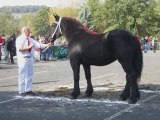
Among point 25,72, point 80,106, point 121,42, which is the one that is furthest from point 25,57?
point 121,42

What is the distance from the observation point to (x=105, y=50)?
10297mm

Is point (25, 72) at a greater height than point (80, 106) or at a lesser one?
greater

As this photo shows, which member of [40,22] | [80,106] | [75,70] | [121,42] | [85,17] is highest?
[40,22]

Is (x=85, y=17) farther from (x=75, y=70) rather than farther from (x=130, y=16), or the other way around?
(x=75, y=70)

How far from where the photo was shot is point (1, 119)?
8.60 m

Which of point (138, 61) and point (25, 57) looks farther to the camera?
point (25, 57)

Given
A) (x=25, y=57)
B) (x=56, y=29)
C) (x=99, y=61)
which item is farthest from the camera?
(x=25, y=57)

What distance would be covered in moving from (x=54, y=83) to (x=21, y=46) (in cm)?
384

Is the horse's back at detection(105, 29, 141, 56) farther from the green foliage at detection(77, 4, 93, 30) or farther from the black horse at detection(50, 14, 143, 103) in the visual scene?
the green foliage at detection(77, 4, 93, 30)

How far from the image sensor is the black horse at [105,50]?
10.0 meters

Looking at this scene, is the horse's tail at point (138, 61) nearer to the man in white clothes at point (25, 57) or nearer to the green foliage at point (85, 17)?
the man in white clothes at point (25, 57)

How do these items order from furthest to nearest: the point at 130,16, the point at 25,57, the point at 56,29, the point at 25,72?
the point at 130,16 → the point at 25,72 → the point at 25,57 → the point at 56,29

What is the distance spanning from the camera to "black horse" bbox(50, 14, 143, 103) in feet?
33.0

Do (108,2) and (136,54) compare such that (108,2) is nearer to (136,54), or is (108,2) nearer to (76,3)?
(76,3)
